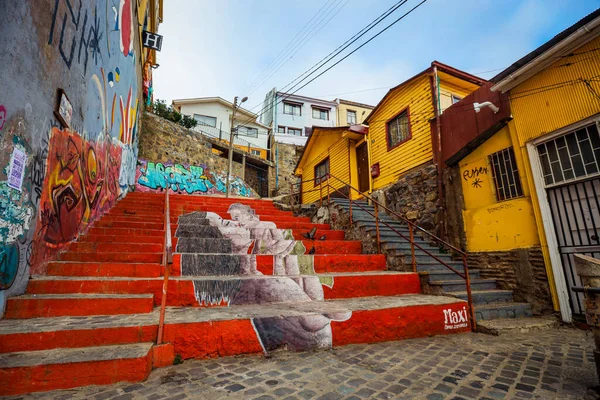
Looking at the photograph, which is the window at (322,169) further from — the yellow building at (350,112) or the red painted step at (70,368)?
the yellow building at (350,112)

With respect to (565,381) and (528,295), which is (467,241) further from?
(565,381)

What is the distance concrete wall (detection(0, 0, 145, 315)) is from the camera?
8.85 feet

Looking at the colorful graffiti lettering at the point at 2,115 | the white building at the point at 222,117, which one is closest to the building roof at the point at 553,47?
the colorful graffiti lettering at the point at 2,115

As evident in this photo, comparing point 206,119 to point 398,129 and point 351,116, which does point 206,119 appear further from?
point 398,129

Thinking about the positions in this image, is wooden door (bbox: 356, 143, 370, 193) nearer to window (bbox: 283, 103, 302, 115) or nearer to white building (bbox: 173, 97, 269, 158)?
white building (bbox: 173, 97, 269, 158)

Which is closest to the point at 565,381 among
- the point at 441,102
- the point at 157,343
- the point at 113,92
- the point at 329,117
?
the point at 157,343

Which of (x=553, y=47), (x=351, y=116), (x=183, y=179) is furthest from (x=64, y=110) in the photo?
(x=351, y=116)

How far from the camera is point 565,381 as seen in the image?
2.53m

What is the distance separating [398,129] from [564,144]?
16.8 ft

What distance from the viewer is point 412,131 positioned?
8805 mm

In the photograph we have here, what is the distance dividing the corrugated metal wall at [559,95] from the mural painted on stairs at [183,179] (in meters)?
13.2

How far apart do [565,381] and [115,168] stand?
914 cm

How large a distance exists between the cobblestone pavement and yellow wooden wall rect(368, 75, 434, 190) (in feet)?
19.2

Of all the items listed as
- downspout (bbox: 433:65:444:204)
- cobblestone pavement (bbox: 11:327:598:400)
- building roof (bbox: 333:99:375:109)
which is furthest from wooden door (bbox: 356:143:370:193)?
building roof (bbox: 333:99:375:109)
